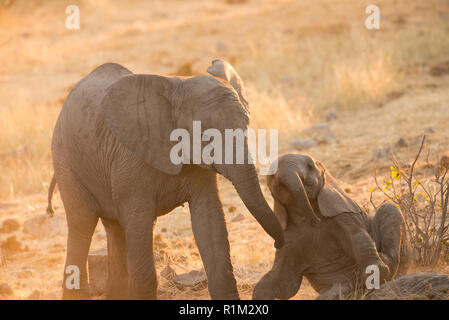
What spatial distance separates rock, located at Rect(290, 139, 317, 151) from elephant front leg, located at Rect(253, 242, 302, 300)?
6152 millimetres

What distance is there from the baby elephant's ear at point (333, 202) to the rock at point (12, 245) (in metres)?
4.53

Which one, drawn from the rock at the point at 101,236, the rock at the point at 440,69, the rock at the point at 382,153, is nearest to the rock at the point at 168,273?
the rock at the point at 101,236

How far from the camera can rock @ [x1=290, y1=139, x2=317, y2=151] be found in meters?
11.7

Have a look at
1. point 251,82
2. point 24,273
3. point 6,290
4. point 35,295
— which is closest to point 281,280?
point 35,295

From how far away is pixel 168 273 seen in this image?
6.80m

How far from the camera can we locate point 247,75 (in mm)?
16969

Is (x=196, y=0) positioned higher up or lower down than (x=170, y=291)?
higher up

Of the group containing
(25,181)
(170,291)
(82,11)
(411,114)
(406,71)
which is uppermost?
(82,11)

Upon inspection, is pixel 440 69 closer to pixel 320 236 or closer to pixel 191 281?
pixel 191 281

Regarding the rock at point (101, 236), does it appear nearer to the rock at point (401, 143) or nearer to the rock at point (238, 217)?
the rock at point (238, 217)

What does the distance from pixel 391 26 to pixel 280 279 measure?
47.5 feet

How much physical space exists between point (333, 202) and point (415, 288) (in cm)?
86

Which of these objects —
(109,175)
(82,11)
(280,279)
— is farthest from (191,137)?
(82,11)

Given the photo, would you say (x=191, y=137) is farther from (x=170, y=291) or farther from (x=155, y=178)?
(x=170, y=291)
